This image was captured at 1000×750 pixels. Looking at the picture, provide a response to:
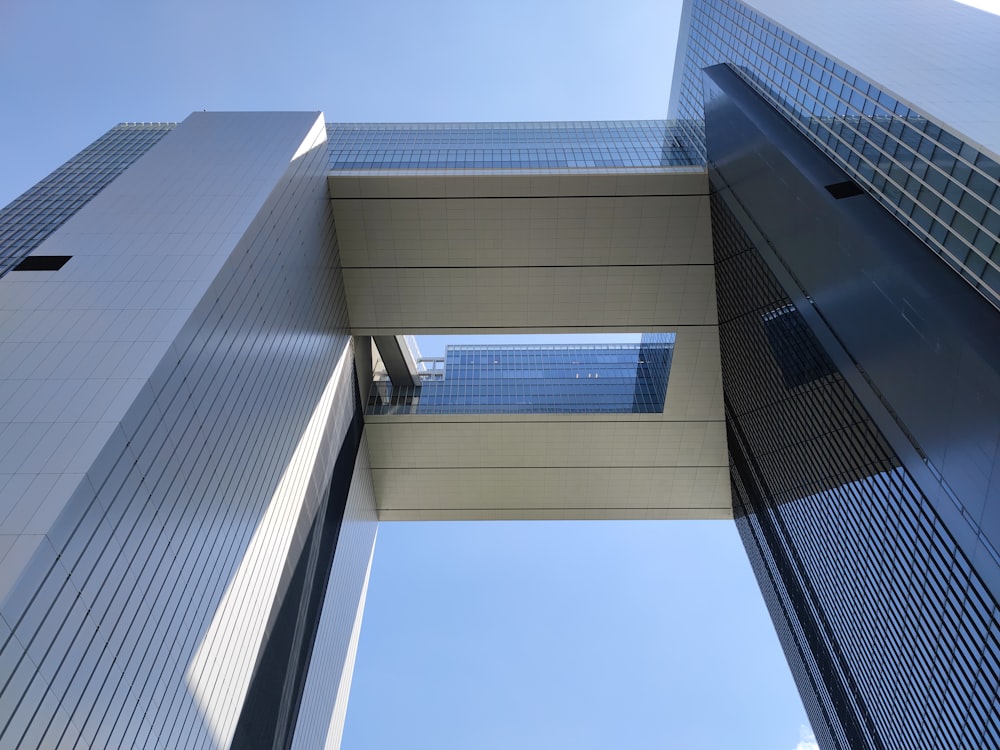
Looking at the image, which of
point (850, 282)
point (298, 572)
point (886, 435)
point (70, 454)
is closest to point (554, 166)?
point (850, 282)

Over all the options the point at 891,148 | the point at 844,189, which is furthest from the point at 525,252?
the point at 891,148

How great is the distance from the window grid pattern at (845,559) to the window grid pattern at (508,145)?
14.8 ft

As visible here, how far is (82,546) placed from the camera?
341 inches

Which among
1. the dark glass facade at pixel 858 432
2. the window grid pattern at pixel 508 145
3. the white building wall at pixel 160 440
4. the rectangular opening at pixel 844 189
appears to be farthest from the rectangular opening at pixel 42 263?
the rectangular opening at pixel 844 189

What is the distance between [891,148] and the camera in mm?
13836

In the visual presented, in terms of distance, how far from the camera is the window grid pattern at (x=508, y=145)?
2336 centimetres

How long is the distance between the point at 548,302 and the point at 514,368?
24.7ft

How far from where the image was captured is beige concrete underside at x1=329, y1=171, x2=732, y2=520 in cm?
2280

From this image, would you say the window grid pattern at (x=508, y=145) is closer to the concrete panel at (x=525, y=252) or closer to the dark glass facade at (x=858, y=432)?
the concrete panel at (x=525, y=252)

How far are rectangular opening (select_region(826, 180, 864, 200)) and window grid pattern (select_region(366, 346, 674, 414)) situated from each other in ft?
44.3

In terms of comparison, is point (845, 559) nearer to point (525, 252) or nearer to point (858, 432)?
point (858, 432)

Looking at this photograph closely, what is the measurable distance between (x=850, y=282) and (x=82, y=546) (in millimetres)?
14574

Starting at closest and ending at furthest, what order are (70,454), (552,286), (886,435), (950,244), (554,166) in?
(70,454)
(950,244)
(886,435)
(554,166)
(552,286)

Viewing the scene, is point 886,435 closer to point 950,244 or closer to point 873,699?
point 950,244
